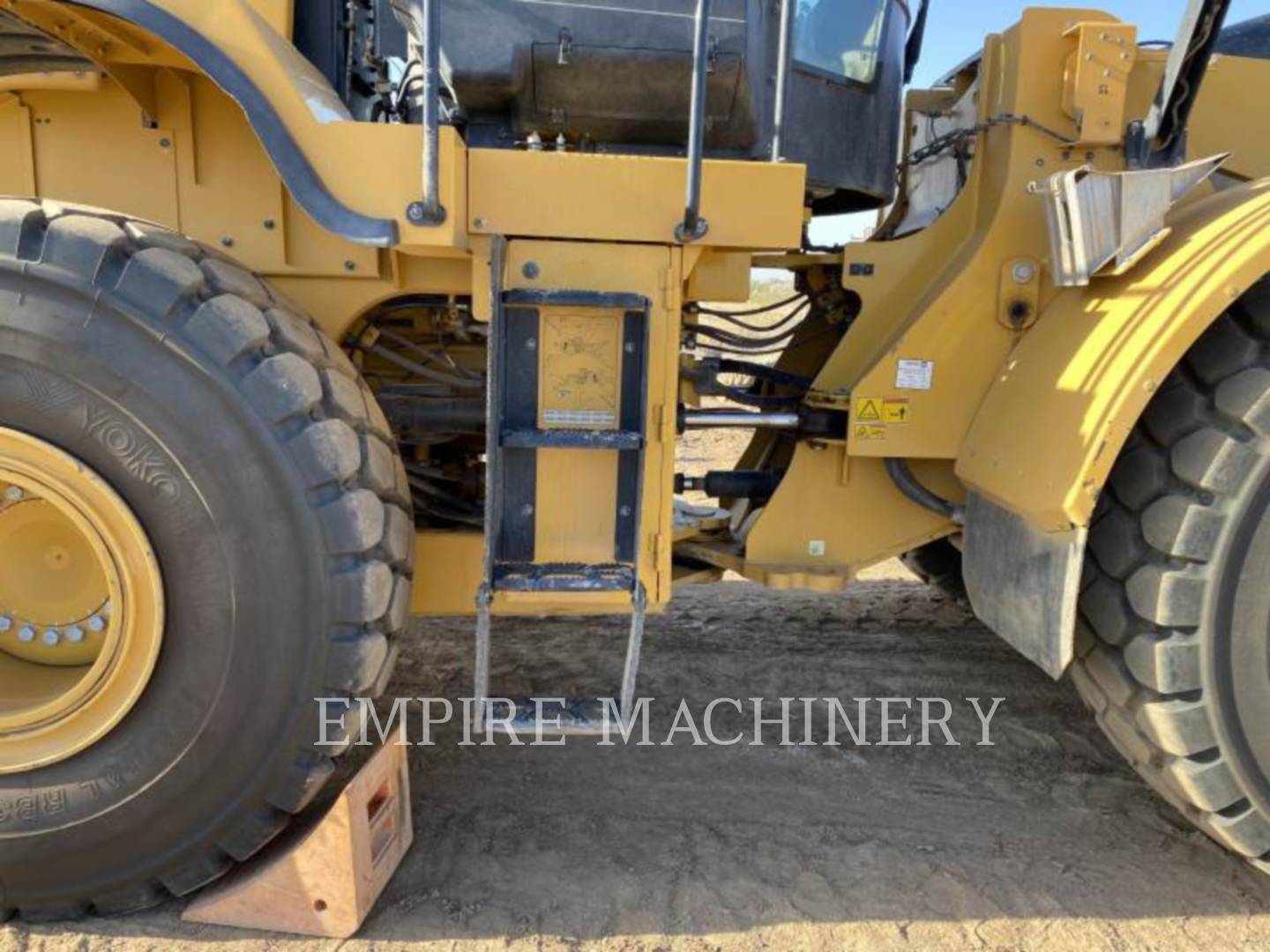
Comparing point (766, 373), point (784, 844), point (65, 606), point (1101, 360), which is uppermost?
point (1101, 360)

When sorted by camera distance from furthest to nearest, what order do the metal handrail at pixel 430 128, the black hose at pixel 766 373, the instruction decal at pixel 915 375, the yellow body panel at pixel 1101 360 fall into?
the black hose at pixel 766 373
the instruction decal at pixel 915 375
the yellow body panel at pixel 1101 360
the metal handrail at pixel 430 128

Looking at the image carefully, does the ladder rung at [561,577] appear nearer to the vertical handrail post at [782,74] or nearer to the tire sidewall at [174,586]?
the tire sidewall at [174,586]

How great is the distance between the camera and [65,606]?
7.30 feet

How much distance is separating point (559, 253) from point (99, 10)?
1.09m

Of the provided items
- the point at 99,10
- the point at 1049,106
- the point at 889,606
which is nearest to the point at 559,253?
the point at 99,10

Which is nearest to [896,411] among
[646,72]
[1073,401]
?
[1073,401]

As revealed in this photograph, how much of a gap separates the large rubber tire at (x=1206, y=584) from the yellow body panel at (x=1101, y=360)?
6.9 inches

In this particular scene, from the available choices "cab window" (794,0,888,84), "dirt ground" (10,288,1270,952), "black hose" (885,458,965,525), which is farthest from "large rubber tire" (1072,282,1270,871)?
"cab window" (794,0,888,84)

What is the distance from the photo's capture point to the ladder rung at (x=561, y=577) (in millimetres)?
2293

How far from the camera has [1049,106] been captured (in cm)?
255

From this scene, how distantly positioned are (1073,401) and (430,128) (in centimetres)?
163

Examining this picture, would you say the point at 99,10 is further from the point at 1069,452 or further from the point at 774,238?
the point at 1069,452

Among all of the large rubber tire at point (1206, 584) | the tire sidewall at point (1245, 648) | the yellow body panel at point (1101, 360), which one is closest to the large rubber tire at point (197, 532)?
the yellow body panel at point (1101, 360)

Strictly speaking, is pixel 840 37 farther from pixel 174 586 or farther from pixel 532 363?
pixel 174 586
